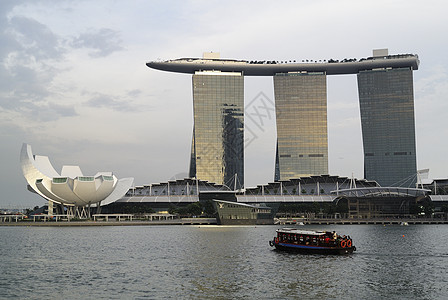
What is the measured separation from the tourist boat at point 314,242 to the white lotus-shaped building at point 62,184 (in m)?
99.3

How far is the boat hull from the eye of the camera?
220ft

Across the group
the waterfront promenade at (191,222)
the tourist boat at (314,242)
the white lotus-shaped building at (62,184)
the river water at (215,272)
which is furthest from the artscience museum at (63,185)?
the tourist boat at (314,242)

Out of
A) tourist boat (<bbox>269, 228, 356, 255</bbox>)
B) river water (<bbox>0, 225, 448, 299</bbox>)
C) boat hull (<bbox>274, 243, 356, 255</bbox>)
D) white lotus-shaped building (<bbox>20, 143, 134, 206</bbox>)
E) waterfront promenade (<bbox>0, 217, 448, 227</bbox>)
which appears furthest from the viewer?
white lotus-shaped building (<bbox>20, 143, 134, 206</bbox>)

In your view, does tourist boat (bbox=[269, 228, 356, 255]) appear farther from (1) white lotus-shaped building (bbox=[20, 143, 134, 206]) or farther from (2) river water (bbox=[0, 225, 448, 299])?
(1) white lotus-shaped building (bbox=[20, 143, 134, 206])

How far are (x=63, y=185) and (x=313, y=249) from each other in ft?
350

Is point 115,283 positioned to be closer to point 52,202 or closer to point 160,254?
point 160,254

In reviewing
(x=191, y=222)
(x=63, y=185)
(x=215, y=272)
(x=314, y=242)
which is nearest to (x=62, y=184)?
(x=63, y=185)

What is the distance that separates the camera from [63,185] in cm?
15825

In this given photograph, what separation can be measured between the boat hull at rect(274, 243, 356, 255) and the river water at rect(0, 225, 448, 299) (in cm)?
143

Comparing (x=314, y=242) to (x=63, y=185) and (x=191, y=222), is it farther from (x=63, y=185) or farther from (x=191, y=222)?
(x=63, y=185)

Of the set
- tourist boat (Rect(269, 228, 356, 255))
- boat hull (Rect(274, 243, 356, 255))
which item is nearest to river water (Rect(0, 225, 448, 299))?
boat hull (Rect(274, 243, 356, 255))

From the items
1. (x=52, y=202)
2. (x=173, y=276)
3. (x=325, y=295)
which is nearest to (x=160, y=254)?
(x=173, y=276)

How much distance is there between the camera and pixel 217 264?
5747cm

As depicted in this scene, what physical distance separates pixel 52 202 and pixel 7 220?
14201 millimetres
